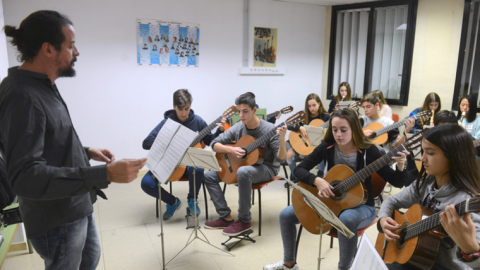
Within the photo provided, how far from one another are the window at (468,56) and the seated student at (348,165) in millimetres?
3430

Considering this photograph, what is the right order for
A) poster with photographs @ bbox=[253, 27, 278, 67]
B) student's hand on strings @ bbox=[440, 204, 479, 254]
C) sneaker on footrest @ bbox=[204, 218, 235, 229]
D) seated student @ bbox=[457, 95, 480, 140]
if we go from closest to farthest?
student's hand on strings @ bbox=[440, 204, 479, 254] → sneaker on footrest @ bbox=[204, 218, 235, 229] → seated student @ bbox=[457, 95, 480, 140] → poster with photographs @ bbox=[253, 27, 278, 67]

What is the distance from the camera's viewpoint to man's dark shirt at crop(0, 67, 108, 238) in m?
1.11

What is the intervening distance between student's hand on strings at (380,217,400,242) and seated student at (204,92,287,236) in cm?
121

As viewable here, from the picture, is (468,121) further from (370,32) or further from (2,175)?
(2,175)

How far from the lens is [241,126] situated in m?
3.16

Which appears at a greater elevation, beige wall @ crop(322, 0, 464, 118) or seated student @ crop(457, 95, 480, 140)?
beige wall @ crop(322, 0, 464, 118)

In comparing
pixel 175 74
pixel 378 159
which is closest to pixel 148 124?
pixel 175 74

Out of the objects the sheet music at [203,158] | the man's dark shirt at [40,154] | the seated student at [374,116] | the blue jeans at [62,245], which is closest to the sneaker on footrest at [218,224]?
the sheet music at [203,158]

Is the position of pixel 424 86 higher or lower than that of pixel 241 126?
higher

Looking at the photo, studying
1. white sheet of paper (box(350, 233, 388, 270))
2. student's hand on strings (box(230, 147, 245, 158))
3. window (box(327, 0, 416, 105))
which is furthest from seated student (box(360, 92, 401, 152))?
white sheet of paper (box(350, 233, 388, 270))

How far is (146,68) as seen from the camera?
183 inches

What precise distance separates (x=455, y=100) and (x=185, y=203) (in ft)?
13.8

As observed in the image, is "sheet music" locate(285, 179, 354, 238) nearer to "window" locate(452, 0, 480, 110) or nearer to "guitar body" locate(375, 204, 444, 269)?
"guitar body" locate(375, 204, 444, 269)

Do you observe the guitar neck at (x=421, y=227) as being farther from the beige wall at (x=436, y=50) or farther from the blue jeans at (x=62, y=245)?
the beige wall at (x=436, y=50)
